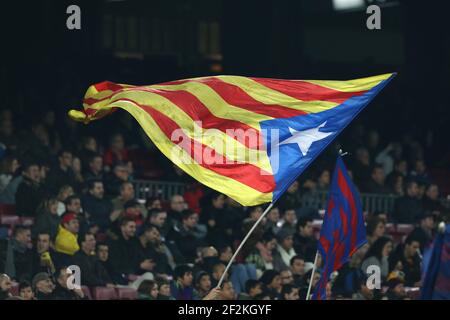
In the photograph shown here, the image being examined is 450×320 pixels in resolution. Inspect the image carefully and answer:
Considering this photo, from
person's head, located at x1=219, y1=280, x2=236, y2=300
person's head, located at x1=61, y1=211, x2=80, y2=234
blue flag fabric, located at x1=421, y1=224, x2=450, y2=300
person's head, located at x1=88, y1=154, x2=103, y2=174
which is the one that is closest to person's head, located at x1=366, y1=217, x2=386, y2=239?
person's head, located at x1=219, y1=280, x2=236, y2=300

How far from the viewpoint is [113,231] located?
17.1 m

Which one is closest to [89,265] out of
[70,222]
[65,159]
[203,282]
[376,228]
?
[70,222]

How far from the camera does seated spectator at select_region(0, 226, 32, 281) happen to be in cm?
1596

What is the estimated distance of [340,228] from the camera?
46.4 feet

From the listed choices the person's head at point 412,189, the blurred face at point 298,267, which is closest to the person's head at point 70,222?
the blurred face at point 298,267

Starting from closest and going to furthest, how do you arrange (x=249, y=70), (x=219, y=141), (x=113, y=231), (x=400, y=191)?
(x=219, y=141)
(x=113, y=231)
(x=400, y=191)
(x=249, y=70)

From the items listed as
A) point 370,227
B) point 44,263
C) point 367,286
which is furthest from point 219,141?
point 370,227

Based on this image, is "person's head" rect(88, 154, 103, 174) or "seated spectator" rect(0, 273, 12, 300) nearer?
"seated spectator" rect(0, 273, 12, 300)

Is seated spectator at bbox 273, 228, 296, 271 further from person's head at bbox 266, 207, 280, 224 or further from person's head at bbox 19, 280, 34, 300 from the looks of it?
person's head at bbox 19, 280, 34, 300

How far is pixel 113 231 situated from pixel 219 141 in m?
4.85

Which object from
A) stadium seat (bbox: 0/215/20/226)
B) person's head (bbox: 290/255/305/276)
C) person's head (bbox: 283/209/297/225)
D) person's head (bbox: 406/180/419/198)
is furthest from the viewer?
person's head (bbox: 406/180/419/198)

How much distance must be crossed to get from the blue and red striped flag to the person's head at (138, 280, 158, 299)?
2.57 m

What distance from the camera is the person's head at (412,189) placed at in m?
20.5
